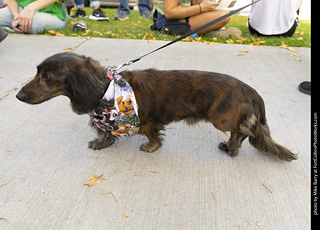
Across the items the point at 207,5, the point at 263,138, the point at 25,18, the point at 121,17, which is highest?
the point at 207,5

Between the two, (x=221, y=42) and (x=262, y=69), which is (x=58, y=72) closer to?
(x=262, y=69)

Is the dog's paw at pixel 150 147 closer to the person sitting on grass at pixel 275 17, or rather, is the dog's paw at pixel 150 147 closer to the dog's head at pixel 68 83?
the dog's head at pixel 68 83

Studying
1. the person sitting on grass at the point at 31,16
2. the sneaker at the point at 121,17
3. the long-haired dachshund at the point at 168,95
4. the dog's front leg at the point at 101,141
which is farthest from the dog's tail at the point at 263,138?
the sneaker at the point at 121,17

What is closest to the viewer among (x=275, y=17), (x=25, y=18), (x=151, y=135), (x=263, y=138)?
(x=263, y=138)

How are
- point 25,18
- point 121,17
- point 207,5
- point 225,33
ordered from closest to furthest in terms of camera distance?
point 25,18
point 207,5
point 225,33
point 121,17

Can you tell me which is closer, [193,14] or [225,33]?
[193,14]

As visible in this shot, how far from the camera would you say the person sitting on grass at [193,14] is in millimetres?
5703

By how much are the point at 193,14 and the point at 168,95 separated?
4027mm

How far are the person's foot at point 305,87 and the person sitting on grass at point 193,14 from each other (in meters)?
2.65

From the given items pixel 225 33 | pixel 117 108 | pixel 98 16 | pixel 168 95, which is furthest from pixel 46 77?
pixel 98 16

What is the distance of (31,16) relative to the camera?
5.50m

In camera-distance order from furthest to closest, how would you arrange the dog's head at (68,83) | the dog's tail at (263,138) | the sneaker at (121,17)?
the sneaker at (121,17) < the dog's tail at (263,138) < the dog's head at (68,83)

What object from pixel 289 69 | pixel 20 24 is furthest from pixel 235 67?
pixel 20 24

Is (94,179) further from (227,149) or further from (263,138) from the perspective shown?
(263,138)
